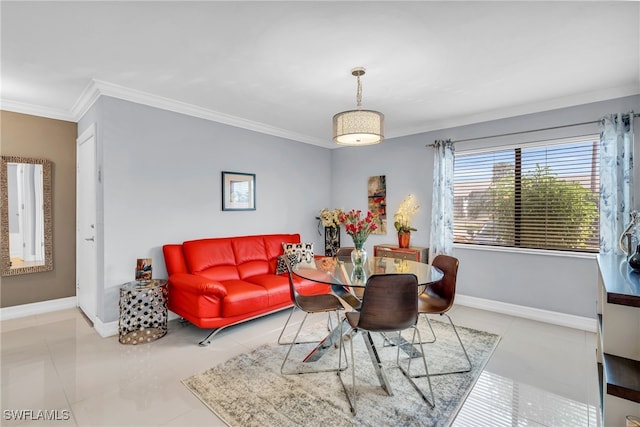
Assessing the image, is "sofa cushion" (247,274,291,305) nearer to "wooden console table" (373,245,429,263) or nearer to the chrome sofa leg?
the chrome sofa leg

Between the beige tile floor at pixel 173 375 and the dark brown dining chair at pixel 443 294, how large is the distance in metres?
0.46

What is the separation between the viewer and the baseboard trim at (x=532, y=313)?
3.40m

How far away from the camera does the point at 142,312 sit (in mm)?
3133

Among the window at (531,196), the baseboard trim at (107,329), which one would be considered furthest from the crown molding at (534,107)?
the baseboard trim at (107,329)

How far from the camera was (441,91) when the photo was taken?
327 centimetres

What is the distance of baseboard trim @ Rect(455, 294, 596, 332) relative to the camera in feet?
11.2

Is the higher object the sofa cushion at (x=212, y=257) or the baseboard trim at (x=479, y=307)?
the sofa cushion at (x=212, y=257)

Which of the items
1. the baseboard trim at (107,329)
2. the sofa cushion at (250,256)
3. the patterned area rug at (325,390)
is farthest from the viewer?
the sofa cushion at (250,256)

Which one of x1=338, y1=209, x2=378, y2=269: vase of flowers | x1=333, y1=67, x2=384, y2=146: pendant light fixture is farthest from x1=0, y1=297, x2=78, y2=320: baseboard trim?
x1=333, y1=67, x2=384, y2=146: pendant light fixture

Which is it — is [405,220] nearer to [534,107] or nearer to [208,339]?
[534,107]

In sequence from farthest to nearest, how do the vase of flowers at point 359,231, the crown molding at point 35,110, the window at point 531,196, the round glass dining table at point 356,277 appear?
the crown molding at point 35,110
the window at point 531,196
the vase of flowers at point 359,231
the round glass dining table at point 356,277

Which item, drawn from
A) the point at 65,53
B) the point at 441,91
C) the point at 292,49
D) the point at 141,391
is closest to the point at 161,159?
the point at 65,53

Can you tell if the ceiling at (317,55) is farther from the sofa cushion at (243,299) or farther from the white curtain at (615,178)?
the sofa cushion at (243,299)

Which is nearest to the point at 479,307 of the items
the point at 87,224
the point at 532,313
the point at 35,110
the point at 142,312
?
the point at 532,313
